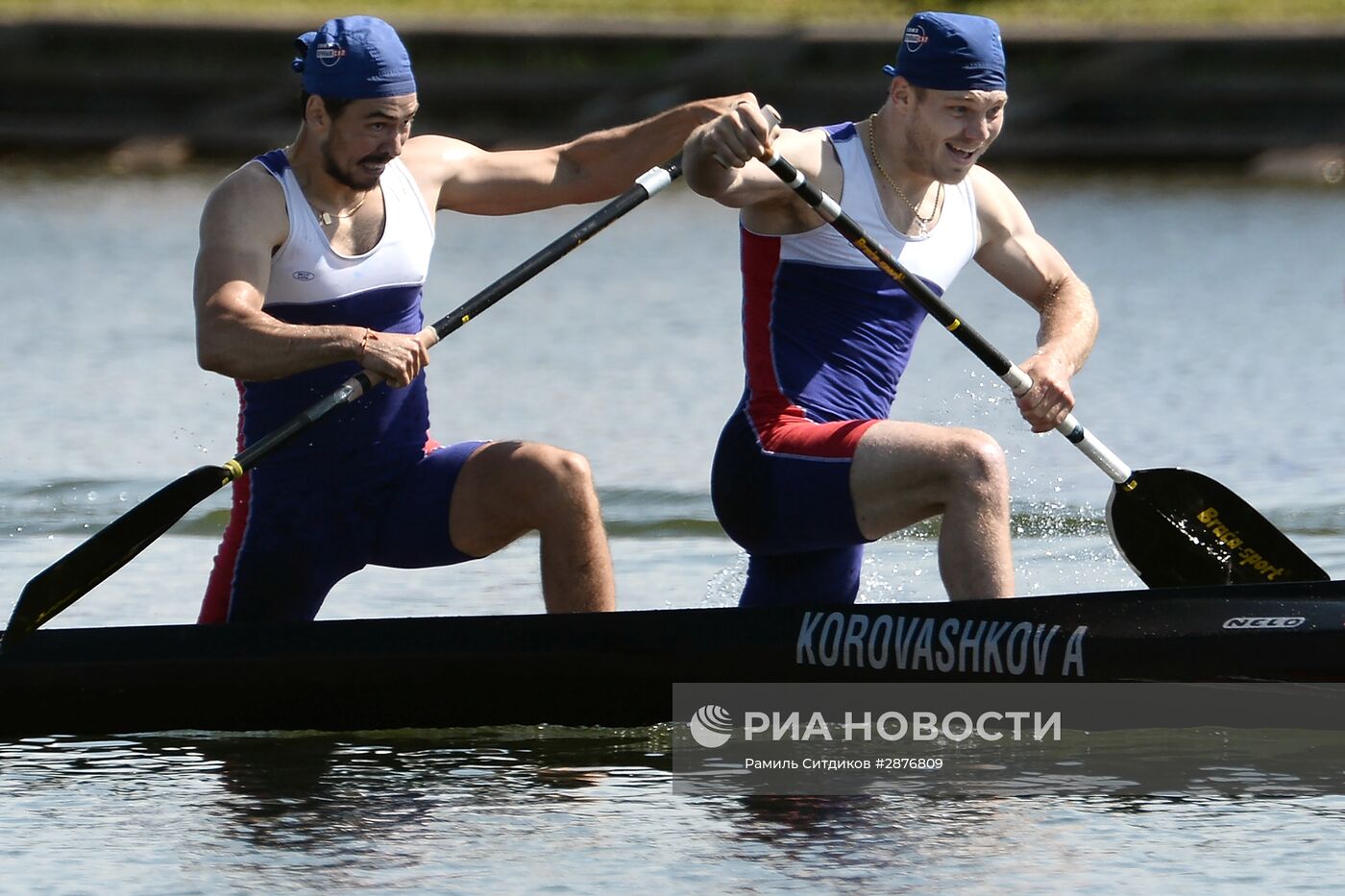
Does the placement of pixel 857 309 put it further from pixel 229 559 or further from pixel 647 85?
pixel 647 85

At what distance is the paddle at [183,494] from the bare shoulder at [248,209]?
40 cm

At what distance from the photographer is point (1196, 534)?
19.9 feet

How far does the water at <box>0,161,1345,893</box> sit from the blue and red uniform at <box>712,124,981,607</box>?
0.56m

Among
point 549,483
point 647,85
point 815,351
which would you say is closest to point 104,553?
point 549,483

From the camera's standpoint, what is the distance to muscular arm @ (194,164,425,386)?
5.45 m

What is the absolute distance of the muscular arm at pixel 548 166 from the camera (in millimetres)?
5996

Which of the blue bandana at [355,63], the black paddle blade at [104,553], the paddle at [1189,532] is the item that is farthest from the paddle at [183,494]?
the paddle at [1189,532]

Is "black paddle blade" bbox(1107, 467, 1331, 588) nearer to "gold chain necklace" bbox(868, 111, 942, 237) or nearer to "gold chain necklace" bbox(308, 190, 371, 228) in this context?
"gold chain necklace" bbox(868, 111, 942, 237)

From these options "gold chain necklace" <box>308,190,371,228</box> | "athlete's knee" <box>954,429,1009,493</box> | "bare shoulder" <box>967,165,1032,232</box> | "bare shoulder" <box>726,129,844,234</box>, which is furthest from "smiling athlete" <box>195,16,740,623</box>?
"athlete's knee" <box>954,429,1009,493</box>

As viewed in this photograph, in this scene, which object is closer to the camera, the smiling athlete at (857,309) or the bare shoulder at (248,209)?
the smiling athlete at (857,309)

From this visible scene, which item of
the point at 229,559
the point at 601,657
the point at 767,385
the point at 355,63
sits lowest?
the point at 601,657

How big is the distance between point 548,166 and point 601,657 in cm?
128

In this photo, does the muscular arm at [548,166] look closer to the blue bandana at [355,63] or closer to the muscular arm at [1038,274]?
the blue bandana at [355,63]

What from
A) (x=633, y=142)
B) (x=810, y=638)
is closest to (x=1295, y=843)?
(x=810, y=638)
